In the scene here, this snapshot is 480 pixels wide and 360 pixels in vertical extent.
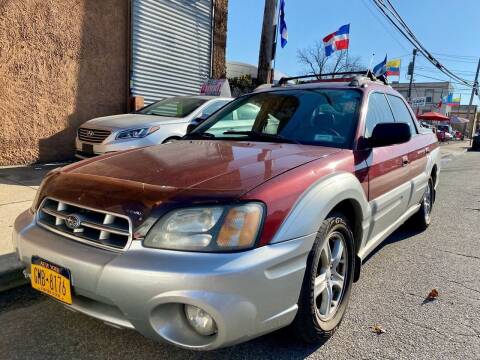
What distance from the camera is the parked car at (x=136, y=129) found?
6.38m

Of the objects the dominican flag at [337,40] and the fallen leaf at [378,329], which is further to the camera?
the dominican flag at [337,40]

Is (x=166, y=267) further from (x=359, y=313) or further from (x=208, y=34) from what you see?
(x=208, y=34)

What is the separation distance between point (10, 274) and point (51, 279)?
51.5 inches

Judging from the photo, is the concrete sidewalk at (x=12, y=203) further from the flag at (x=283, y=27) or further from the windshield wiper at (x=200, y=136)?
the flag at (x=283, y=27)

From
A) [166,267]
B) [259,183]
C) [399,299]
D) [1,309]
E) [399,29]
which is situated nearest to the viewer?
[166,267]

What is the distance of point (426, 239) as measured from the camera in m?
4.81

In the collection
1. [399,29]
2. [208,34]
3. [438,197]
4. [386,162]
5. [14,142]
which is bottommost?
[438,197]

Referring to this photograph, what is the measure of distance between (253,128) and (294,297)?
5.83 ft

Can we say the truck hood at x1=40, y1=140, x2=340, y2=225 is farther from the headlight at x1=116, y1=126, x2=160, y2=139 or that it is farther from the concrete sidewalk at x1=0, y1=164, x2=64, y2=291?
the headlight at x1=116, y1=126, x2=160, y2=139

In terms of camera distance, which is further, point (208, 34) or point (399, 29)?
point (399, 29)

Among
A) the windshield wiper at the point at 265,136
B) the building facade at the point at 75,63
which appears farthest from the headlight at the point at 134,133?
the windshield wiper at the point at 265,136

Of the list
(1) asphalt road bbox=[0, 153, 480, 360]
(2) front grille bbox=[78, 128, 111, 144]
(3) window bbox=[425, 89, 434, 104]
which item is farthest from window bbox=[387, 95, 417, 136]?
(3) window bbox=[425, 89, 434, 104]

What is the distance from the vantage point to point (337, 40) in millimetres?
12750

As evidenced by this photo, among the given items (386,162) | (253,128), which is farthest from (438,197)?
(253,128)
